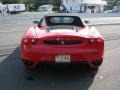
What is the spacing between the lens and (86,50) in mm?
5961

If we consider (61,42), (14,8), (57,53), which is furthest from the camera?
(14,8)

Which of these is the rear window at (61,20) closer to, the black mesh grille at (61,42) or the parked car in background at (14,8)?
the black mesh grille at (61,42)

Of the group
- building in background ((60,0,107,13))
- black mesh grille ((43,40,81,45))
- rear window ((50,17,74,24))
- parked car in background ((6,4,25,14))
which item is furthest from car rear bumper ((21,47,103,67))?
building in background ((60,0,107,13))

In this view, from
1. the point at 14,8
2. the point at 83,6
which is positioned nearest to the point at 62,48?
the point at 14,8

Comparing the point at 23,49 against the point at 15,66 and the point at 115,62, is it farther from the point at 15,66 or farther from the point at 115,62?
the point at 115,62

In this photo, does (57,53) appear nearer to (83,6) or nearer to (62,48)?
(62,48)

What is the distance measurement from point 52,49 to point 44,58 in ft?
0.77

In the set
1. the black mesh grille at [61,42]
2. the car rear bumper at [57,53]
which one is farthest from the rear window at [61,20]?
the car rear bumper at [57,53]

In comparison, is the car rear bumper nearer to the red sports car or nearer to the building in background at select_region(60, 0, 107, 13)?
the red sports car

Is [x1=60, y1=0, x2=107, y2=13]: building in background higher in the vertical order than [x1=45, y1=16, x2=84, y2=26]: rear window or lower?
lower

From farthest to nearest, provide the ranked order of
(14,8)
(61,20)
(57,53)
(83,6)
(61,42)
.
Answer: (83,6) < (14,8) < (61,20) < (61,42) < (57,53)

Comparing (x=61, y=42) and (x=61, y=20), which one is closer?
(x=61, y=42)

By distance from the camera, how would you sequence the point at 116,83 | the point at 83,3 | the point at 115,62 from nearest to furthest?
the point at 116,83
the point at 115,62
the point at 83,3

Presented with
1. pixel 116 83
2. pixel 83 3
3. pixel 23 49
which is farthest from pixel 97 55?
pixel 83 3
